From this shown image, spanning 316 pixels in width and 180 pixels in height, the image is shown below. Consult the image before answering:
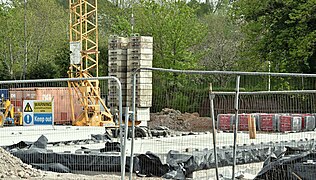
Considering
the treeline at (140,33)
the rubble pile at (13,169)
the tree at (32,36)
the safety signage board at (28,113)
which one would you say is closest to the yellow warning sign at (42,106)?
the safety signage board at (28,113)

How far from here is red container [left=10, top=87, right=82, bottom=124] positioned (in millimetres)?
24934

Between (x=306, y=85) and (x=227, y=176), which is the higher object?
(x=306, y=85)

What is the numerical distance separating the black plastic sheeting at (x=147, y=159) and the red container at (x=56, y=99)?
18.6 feet

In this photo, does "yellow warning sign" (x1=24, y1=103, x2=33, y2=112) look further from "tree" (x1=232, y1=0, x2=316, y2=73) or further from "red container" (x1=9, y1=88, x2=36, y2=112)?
"tree" (x1=232, y1=0, x2=316, y2=73)

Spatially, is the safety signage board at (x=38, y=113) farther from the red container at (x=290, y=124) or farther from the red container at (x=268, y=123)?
the red container at (x=290, y=124)

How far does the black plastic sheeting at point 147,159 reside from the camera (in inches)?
593

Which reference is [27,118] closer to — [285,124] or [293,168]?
[285,124]

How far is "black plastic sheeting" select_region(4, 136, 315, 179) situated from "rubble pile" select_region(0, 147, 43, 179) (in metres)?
1.08

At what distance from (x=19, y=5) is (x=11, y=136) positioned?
4561 cm

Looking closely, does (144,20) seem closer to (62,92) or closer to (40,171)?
(62,92)

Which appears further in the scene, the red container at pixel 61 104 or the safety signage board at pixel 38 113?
the red container at pixel 61 104

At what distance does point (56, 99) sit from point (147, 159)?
11.2 m

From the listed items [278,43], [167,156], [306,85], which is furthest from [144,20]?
[167,156]

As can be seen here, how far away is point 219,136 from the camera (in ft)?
77.2
